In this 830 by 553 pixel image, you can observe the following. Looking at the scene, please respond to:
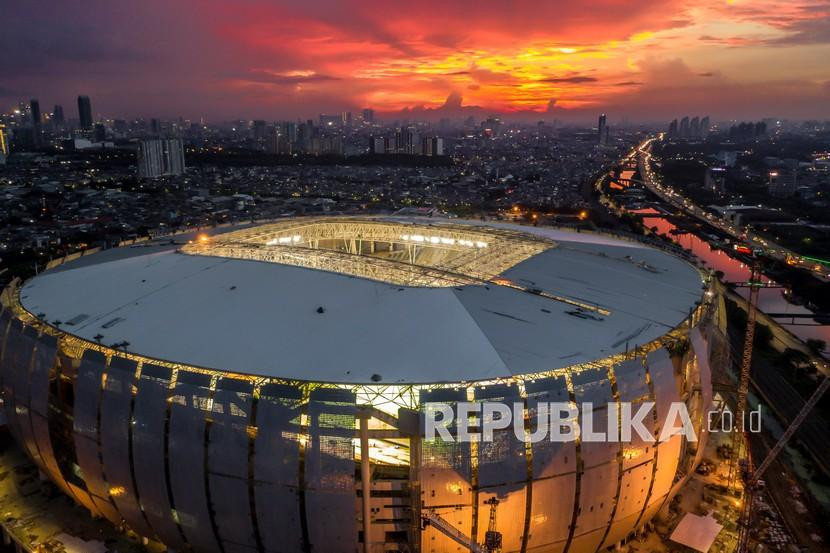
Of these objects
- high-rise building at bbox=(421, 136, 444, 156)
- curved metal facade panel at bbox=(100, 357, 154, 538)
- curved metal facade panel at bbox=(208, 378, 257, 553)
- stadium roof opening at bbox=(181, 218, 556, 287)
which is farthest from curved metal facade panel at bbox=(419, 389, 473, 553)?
high-rise building at bbox=(421, 136, 444, 156)

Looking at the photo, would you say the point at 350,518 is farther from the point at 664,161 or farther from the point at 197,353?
the point at 664,161

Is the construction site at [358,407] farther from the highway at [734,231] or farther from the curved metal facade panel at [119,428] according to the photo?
the highway at [734,231]

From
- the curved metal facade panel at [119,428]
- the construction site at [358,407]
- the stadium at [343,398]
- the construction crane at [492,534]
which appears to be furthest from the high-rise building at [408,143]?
the construction crane at [492,534]

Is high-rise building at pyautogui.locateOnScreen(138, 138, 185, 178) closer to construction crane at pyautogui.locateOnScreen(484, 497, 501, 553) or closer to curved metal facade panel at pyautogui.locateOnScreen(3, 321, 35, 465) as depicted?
curved metal facade panel at pyautogui.locateOnScreen(3, 321, 35, 465)

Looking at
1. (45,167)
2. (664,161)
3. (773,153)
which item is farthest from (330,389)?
(773,153)

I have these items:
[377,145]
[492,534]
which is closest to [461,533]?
[492,534]
